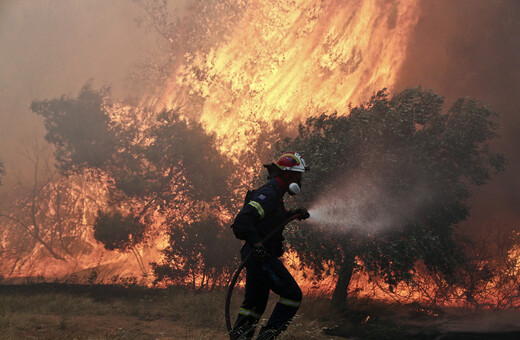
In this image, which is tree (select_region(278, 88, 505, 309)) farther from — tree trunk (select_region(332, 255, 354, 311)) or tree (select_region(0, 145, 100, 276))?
tree (select_region(0, 145, 100, 276))

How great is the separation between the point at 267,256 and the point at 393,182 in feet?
31.8

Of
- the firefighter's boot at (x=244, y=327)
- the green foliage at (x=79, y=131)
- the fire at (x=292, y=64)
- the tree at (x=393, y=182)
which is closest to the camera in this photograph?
the firefighter's boot at (x=244, y=327)

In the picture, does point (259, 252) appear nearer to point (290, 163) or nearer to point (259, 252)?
point (259, 252)

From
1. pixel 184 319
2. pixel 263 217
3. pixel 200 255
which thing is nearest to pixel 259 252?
pixel 263 217

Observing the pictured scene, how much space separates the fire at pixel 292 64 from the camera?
26781 millimetres

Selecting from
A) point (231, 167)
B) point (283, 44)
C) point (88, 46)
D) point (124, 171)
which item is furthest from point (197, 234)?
point (88, 46)

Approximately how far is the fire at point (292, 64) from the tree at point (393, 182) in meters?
11.7

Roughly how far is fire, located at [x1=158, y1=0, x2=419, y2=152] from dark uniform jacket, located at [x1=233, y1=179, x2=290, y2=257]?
2020 cm


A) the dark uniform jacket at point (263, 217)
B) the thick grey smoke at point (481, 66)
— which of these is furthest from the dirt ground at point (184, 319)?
the thick grey smoke at point (481, 66)

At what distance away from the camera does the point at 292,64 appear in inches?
1286

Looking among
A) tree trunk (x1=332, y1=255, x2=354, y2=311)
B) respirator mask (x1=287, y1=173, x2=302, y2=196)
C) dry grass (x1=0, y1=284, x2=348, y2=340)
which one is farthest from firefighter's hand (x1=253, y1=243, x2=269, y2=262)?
tree trunk (x1=332, y1=255, x2=354, y2=311)

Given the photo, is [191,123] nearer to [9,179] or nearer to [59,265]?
[59,265]

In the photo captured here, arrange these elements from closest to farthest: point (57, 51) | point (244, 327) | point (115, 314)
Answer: point (244, 327) < point (115, 314) < point (57, 51)

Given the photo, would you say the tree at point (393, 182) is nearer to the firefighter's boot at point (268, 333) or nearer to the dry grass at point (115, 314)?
the dry grass at point (115, 314)
